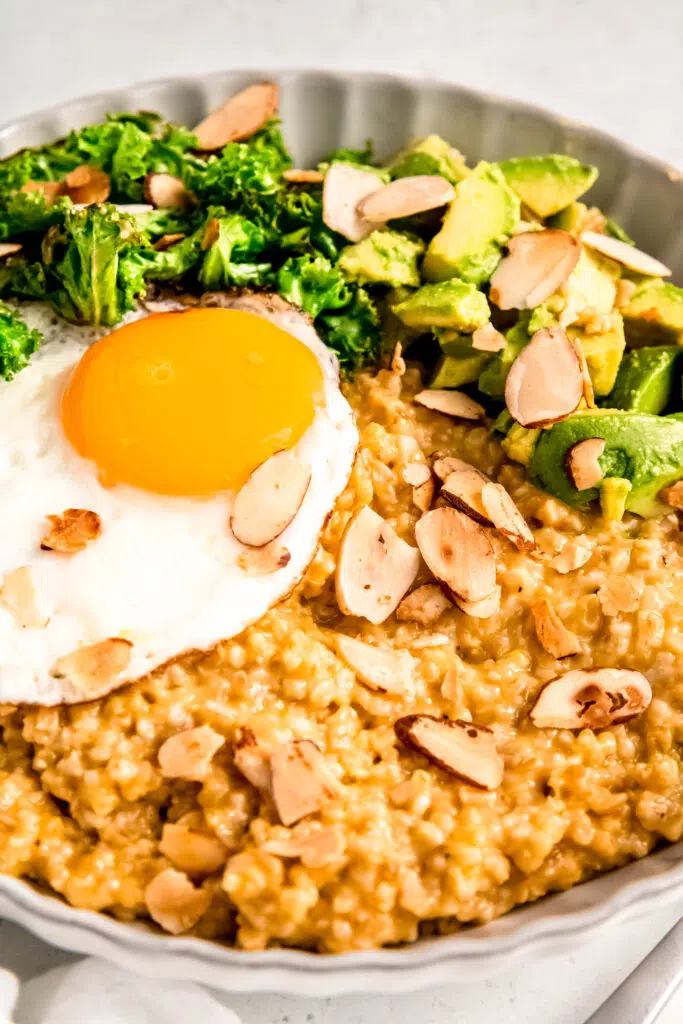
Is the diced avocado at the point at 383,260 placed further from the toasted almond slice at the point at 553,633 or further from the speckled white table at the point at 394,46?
the speckled white table at the point at 394,46

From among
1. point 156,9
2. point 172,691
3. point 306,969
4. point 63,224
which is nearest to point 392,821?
point 306,969

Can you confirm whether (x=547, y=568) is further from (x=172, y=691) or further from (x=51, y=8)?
(x=51, y=8)

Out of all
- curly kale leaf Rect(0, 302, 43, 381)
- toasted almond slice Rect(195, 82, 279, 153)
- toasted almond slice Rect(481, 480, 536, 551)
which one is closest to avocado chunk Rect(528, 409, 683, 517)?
toasted almond slice Rect(481, 480, 536, 551)

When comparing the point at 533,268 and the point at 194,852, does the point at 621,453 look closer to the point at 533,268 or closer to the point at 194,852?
the point at 533,268

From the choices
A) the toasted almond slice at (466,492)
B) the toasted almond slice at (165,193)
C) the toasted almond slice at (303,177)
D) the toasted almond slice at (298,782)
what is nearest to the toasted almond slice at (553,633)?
the toasted almond slice at (466,492)

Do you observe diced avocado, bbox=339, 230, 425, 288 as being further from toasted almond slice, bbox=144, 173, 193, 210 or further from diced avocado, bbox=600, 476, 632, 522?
diced avocado, bbox=600, 476, 632, 522

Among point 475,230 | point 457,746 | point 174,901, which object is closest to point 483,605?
point 457,746
